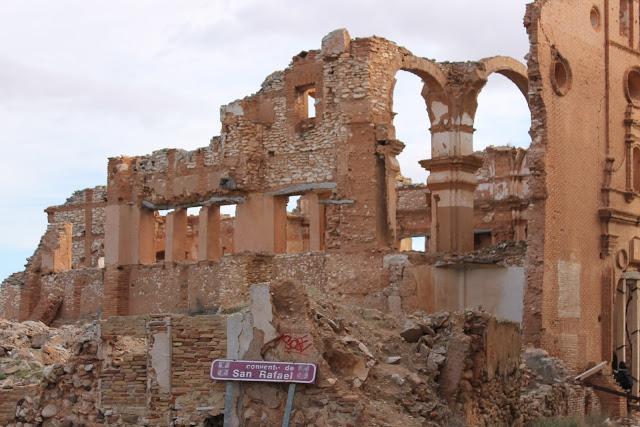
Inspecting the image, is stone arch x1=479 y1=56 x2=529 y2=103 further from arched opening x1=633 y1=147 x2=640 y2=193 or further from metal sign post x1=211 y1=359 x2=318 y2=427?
metal sign post x1=211 y1=359 x2=318 y2=427

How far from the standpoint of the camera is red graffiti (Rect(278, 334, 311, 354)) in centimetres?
1200

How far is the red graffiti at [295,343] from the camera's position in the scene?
12000 millimetres

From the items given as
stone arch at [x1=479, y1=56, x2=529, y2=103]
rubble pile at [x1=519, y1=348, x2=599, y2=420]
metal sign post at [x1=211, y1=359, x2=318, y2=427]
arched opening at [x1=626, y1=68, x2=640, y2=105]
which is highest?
stone arch at [x1=479, y1=56, x2=529, y2=103]

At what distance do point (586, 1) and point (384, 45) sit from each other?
393 cm

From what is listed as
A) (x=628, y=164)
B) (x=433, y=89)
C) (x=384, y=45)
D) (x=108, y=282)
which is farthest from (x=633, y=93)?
(x=108, y=282)

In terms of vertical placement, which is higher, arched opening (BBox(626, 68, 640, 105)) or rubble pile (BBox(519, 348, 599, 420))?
arched opening (BBox(626, 68, 640, 105))

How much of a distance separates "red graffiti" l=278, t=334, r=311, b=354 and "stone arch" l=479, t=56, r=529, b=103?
12133 millimetres

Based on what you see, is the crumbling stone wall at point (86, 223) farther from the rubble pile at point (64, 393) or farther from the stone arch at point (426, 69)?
the rubble pile at point (64, 393)

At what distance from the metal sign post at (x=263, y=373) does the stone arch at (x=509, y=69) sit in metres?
12.2

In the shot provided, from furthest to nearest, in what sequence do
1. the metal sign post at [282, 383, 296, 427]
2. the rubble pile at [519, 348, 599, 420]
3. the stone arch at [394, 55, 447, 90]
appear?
1. the stone arch at [394, 55, 447, 90]
2. the rubble pile at [519, 348, 599, 420]
3. the metal sign post at [282, 383, 296, 427]

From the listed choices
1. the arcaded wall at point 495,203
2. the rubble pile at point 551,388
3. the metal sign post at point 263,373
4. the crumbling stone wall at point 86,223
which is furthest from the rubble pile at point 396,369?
the crumbling stone wall at point 86,223

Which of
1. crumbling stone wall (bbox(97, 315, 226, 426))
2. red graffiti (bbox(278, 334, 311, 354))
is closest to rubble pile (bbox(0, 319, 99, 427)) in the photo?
crumbling stone wall (bbox(97, 315, 226, 426))

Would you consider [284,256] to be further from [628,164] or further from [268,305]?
[268,305]

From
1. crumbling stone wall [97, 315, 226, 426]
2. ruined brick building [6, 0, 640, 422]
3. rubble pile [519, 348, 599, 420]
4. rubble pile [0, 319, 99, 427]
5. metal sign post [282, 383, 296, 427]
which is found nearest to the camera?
metal sign post [282, 383, 296, 427]
